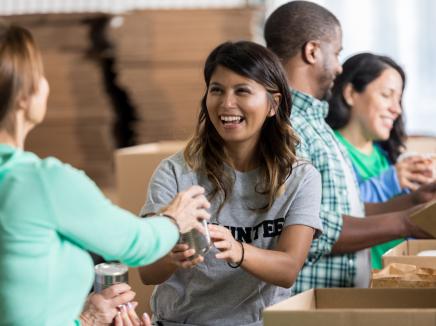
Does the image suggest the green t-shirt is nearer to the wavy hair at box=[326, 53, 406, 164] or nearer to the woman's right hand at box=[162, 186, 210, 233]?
the wavy hair at box=[326, 53, 406, 164]

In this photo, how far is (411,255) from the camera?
2930mm

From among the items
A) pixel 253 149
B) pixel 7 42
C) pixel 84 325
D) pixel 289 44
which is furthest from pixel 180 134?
pixel 7 42

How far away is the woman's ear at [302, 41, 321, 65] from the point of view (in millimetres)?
3156

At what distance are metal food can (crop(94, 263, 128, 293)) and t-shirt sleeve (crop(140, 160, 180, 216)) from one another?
271 mm

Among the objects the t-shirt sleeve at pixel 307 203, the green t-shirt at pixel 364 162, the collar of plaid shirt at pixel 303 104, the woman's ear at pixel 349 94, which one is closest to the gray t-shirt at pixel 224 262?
the t-shirt sleeve at pixel 307 203

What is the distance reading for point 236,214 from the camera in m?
2.48

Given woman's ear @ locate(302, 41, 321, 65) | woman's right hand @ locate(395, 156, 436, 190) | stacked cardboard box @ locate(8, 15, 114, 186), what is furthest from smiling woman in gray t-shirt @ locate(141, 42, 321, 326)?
stacked cardboard box @ locate(8, 15, 114, 186)

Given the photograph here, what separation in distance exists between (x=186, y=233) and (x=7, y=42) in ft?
1.65

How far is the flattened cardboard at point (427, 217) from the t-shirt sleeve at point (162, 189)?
0.54 metres

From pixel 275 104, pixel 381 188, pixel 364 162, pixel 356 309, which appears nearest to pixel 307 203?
pixel 275 104

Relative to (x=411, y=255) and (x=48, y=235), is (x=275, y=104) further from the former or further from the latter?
(x=48, y=235)

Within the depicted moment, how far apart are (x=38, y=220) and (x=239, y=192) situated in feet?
2.99

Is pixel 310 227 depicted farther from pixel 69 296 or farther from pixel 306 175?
pixel 69 296

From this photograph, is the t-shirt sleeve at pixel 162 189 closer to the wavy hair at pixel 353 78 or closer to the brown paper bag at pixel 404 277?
the brown paper bag at pixel 404 277
